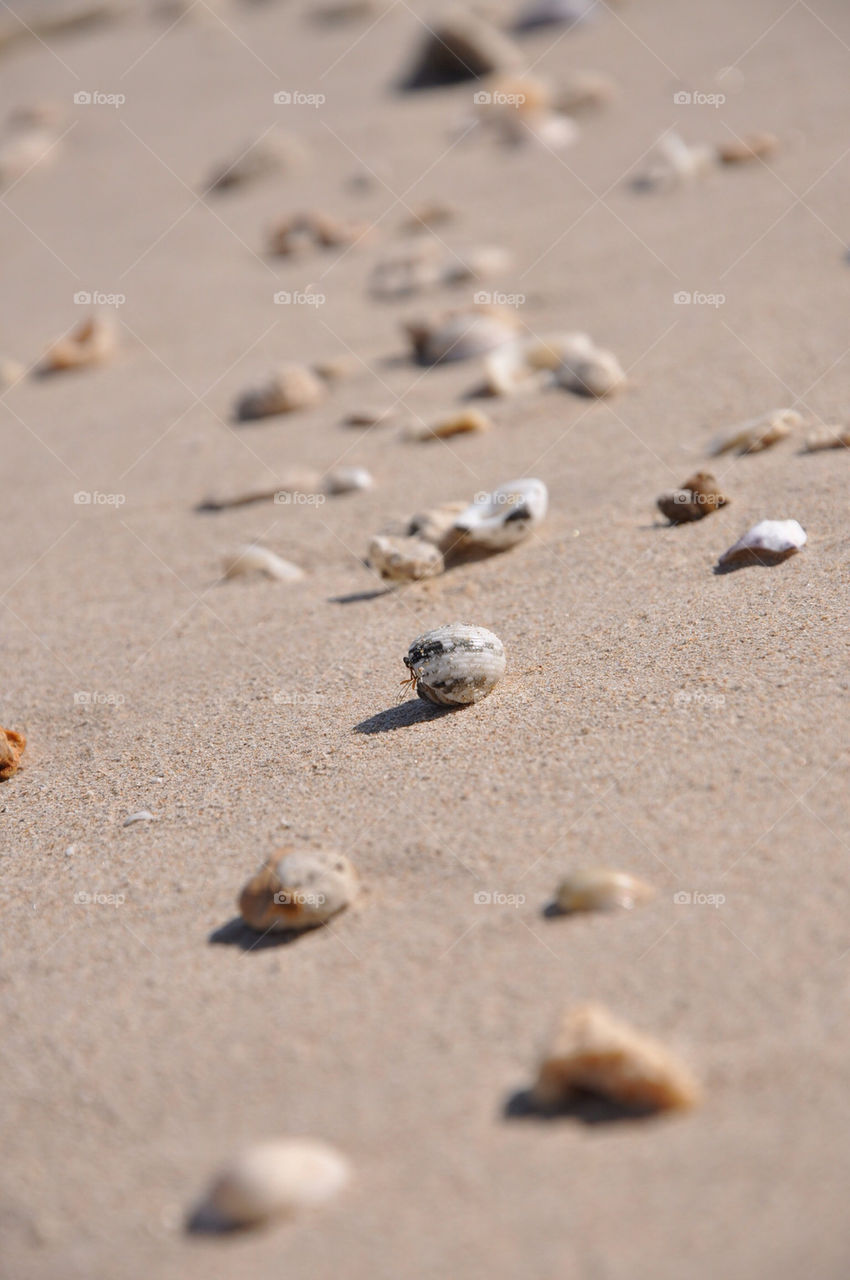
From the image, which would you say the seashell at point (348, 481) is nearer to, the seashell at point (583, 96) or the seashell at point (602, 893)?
the seashell at point (602, 893)

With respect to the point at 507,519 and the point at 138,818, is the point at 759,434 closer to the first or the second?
the point at 507,519

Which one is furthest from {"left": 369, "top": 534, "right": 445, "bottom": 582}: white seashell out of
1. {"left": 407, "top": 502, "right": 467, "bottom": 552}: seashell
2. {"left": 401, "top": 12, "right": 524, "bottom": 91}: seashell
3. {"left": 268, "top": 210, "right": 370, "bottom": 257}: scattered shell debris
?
{"left": 401, "top": 12, "right": 524, "bottom": 91}: seashell

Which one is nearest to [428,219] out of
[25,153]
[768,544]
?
[25,153]

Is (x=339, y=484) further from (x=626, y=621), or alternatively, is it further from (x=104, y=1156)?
(x=104, y=1156)

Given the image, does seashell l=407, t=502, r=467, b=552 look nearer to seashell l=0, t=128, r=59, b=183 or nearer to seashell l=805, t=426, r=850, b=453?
seashell l=805, t=426, r=850, b=453

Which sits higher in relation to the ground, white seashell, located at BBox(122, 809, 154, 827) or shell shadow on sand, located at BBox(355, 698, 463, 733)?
shell shadow on sand, located at BBox(355, 698, 463, 733)

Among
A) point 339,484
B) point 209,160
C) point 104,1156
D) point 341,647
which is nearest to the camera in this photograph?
point 104,1156

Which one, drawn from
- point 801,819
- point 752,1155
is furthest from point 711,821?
point 752,1155

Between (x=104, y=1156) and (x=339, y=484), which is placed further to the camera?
(x=339, y=484)
